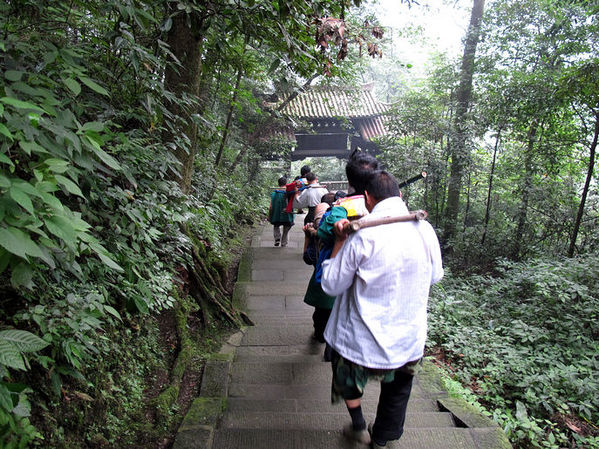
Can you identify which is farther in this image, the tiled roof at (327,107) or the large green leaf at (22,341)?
the tiled roof at (327,107)

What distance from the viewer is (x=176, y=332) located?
141 inches

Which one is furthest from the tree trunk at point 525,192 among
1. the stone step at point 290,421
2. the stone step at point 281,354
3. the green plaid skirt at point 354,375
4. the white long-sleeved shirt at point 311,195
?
the green plaid skirt at point 354,375

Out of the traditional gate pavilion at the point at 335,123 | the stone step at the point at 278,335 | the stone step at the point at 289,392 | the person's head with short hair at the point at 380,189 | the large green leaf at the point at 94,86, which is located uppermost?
the traditional gate pavilion at the point at 335,123

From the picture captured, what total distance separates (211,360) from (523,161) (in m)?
8.66

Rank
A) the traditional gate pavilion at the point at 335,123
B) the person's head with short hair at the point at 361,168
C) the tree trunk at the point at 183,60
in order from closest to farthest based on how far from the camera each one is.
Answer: the person's head with short hair at the point at 361,168 → the tree trunk at the point at 183,60 → the traditional gate pavilion at the point at 335,123

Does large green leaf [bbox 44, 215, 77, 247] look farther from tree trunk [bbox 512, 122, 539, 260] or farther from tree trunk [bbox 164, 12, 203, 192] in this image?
tree trunk [bbox 512, 122, 539, 260]

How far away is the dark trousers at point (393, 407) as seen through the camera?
2.20 metres

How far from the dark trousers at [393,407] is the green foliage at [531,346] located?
1423mm

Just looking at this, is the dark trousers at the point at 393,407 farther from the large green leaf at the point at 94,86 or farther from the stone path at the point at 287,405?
the large green leaf at the point at 94,86

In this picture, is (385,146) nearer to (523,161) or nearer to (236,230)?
(523,161)

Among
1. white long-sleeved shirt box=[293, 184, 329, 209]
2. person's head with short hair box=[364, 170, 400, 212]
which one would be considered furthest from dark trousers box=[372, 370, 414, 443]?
white long-sleeved shirt box=[293, 184, 329, 209]

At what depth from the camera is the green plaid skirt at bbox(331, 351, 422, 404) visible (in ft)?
6.97

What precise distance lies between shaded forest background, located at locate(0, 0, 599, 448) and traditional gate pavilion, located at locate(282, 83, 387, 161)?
6.82m

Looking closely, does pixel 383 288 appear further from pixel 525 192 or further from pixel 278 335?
pixel 525 192
